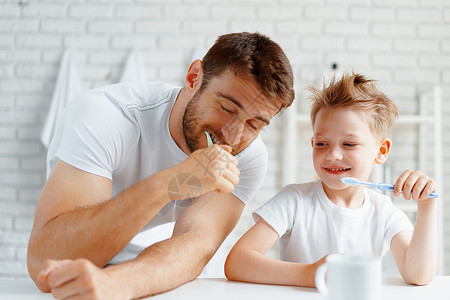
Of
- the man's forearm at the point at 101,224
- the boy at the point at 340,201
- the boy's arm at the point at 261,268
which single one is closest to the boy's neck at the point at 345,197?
the boy at the point at 340,201

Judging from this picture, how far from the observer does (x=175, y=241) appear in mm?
945

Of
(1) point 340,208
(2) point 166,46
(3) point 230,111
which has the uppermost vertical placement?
(2) point 166,46

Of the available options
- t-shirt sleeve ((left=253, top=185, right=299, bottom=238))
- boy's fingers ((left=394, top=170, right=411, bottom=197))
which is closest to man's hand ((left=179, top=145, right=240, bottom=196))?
t-shirt sleeve ((left=253, top=185, right=299, bottom=238))

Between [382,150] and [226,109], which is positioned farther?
[382,150]

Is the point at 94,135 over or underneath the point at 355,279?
over

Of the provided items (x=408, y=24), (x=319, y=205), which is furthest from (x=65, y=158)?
→ (x=408, y=24)

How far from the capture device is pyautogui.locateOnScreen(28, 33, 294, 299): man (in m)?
0.82

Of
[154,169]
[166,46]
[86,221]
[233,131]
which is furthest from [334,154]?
[166,46]

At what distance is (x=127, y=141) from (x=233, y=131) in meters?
0.27

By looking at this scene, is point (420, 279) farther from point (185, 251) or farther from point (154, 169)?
point (154, 169)

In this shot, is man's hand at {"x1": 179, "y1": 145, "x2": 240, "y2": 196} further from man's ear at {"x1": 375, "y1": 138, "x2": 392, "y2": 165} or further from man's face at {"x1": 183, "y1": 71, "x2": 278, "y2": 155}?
man's ear at {"x1": 375, "y1": 138, "x2": 392, "y2": 165}

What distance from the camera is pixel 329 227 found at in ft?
3.62

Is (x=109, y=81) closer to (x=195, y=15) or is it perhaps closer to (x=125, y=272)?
(x=195, y=15)

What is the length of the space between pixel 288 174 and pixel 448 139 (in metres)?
0.92
